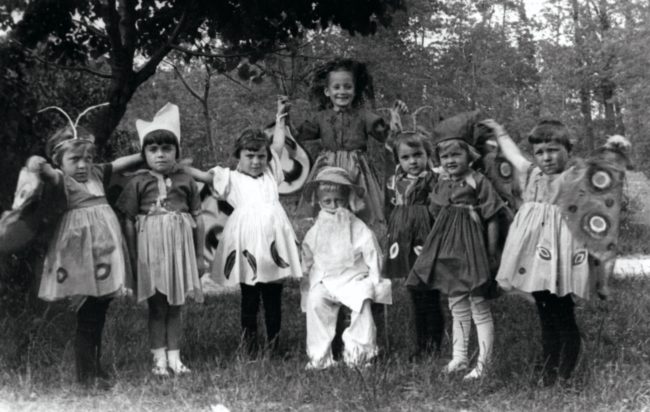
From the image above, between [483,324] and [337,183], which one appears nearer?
[483,324]

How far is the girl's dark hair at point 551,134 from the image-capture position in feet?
13.1

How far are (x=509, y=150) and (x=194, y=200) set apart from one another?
6.39 feet

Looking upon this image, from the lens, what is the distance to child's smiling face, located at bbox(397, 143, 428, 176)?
15.5 feet

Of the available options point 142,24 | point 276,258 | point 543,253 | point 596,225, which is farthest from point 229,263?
point 142,24

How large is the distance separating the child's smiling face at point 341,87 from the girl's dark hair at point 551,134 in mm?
1465

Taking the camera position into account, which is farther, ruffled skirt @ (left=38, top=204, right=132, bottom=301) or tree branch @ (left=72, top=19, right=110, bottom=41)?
tree branch @ (left=72, top=19, right=110, bottom=41)

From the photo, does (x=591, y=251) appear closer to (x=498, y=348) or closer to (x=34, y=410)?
(x=498, y=348)

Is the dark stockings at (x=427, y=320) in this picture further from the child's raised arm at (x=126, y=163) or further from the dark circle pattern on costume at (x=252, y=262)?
the child's raised arm at (x=126, y=163)

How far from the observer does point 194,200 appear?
4.57 m

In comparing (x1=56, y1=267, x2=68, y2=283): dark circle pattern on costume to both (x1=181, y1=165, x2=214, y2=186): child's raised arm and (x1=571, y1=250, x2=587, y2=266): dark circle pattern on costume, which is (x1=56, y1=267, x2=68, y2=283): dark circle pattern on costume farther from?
(x1=571, y1=250, x2=587, y2=266): dark circle pattern on costume

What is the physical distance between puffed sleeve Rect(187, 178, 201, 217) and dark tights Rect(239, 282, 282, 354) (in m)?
0.57

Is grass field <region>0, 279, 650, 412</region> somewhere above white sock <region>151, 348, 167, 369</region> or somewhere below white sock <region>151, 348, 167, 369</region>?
below

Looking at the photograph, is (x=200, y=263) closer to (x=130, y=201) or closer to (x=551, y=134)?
(x=130, y=201)

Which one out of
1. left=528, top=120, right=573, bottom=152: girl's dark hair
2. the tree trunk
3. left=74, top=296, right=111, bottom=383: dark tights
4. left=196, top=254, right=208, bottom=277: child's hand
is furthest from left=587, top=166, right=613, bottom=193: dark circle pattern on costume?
the tree trunk
